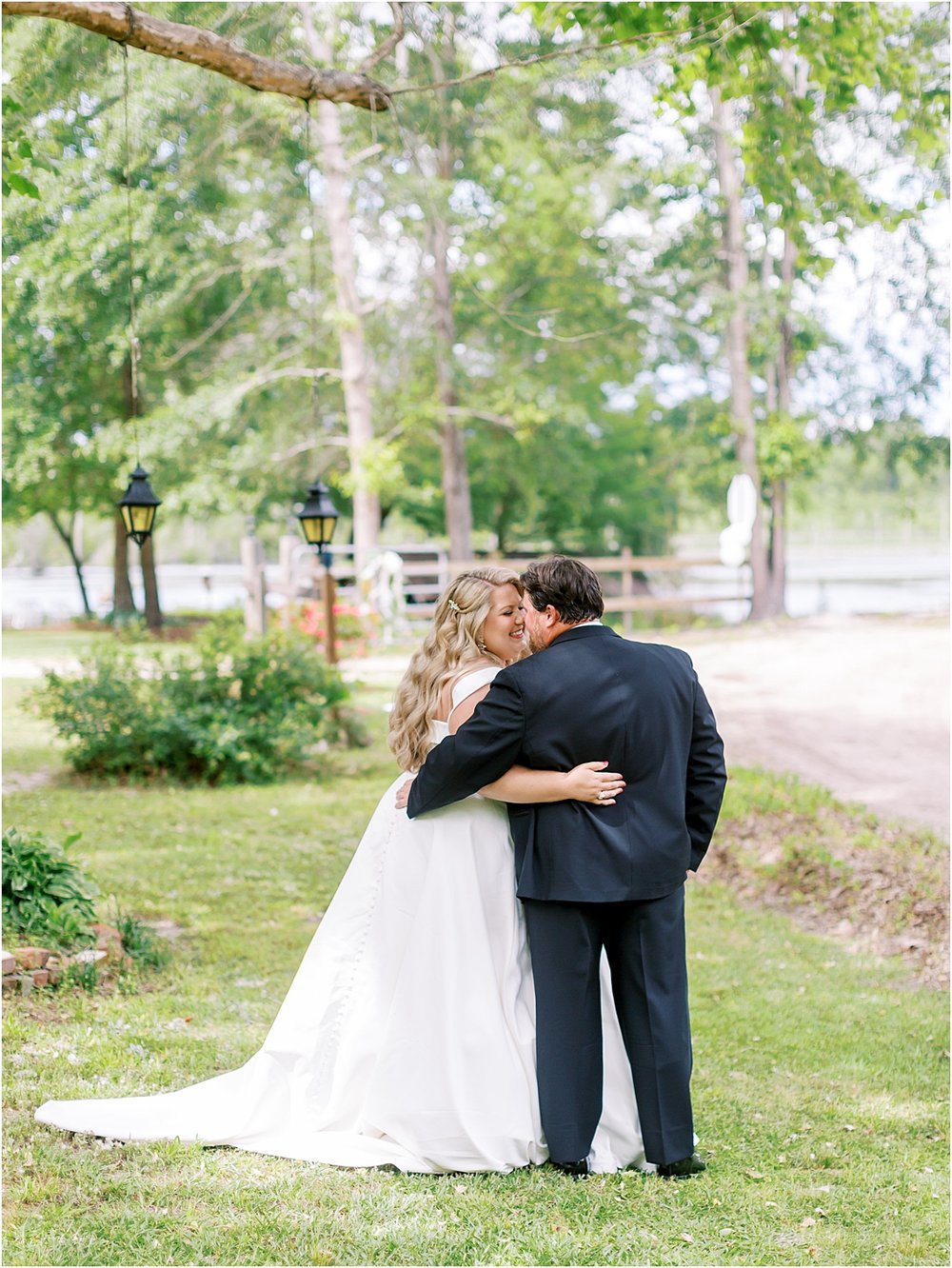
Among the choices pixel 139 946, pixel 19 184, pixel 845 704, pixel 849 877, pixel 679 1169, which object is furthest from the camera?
pixel 845 704

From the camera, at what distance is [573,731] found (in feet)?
11.1

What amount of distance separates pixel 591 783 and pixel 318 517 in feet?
17.1

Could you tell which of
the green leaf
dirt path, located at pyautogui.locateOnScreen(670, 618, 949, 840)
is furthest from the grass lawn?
the green leaf

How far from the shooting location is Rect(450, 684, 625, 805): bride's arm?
133 inches

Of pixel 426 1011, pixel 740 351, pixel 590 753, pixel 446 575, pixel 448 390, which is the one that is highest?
pixel 740 351

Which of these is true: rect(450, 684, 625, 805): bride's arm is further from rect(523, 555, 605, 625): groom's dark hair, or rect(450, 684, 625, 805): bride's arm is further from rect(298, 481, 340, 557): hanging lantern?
rect(298, 481, 340, 557): hanging lantern

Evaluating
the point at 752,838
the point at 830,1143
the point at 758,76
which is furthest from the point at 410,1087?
the point at 758,76

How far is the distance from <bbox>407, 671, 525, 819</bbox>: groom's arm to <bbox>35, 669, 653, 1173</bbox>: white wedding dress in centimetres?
20

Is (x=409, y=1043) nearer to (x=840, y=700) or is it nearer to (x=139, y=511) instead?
(x=139, y=511)

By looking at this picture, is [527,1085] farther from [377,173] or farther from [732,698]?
[377,173]

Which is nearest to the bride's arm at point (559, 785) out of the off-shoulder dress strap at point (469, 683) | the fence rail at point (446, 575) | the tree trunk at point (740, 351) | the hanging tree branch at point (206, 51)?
the off-shoulder dress strap at point (469, 683)

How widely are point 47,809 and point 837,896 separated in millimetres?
5583

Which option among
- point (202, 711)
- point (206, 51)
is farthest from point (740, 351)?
point (206, 51)

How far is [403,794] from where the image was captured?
12.3 feet
